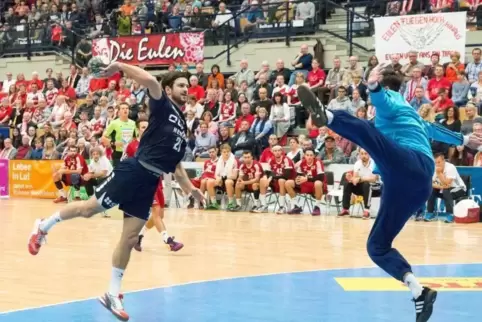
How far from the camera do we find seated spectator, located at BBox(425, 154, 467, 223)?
14906 mm

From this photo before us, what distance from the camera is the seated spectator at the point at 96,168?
1855cm

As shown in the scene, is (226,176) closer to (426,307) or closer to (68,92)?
(68,92)

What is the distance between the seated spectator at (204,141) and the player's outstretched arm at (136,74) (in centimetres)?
1184

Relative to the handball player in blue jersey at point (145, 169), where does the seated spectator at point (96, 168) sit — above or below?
below

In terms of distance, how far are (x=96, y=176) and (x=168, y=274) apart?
984cm

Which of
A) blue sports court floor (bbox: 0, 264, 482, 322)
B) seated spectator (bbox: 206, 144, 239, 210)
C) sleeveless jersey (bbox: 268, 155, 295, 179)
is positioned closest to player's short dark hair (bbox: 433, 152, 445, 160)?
sleeveless jersey (bbox: 268, 155, 295, 179)

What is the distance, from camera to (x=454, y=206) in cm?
1501

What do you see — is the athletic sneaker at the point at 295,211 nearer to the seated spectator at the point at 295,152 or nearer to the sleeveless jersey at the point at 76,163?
the seated spectator at the point at 295,152

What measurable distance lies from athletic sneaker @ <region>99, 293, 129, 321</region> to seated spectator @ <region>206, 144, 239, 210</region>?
10647mm

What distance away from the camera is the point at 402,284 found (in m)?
8.45

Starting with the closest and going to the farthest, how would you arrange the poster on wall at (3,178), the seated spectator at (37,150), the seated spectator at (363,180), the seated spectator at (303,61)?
the seated spectator at (363,180) < the seated spectator at (303,61) < the seated spectator at (37,150) < the poster on wall at (3,178)

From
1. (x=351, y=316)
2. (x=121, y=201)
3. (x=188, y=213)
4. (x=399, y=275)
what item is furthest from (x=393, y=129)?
(x=188, y=213)

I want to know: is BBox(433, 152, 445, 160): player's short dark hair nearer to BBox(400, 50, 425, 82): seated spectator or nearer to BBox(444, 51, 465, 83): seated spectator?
BBox(444, 51, 465, 83): seated spectator

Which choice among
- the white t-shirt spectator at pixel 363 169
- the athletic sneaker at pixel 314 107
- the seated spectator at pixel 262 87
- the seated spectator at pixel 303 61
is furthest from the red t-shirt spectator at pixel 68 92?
the athletic sneaker at pixel 314 107
